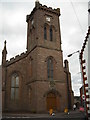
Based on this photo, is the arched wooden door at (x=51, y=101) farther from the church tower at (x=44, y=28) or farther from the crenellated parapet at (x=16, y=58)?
the crenellated parapet at (x=16, y=58)

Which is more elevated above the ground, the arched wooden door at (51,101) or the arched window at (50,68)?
the arched window at (50,68)

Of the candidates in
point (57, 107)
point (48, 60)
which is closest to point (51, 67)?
point (48, 60)

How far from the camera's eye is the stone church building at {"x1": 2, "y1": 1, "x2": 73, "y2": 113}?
22.6m

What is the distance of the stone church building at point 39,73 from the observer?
74.2 ft

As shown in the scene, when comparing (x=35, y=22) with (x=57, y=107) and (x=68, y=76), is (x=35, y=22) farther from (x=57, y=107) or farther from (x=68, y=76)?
(x=57, y=107)

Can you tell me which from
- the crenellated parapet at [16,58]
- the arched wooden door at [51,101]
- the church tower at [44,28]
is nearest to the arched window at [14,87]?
the crenellated parapet at [16,58]

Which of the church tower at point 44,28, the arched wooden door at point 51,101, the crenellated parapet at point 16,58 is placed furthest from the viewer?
the crenellated parapet at point 16,58

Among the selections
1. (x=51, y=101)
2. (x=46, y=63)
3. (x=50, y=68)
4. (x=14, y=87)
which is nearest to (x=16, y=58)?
(x=14, y=87)

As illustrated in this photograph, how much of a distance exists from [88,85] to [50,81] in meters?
17.0

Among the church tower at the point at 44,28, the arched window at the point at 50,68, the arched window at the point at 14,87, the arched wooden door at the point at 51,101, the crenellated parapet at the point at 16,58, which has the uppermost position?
the church tower at the point at 44,28

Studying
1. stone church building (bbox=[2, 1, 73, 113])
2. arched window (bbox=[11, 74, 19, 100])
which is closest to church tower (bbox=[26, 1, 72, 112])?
stone church building (bbox=[2, 1, 73, 113])

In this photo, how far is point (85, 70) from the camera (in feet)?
23.3

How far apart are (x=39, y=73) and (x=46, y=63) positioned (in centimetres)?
238

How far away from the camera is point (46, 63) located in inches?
949
